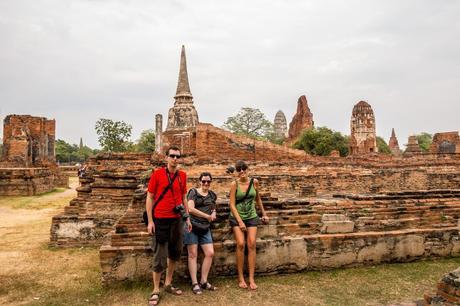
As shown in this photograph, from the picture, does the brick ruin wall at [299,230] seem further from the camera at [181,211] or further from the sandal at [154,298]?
the camera at [181,211]

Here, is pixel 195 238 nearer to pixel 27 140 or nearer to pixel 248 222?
pixel 248 222

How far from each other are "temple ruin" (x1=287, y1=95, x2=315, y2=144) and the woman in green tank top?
123 feet

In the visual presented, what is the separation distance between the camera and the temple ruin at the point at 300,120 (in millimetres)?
41466

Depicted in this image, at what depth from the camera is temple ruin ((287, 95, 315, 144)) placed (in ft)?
136

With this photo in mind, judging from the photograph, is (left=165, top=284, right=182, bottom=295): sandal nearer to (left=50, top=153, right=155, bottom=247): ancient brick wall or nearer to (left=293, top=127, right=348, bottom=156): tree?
(left=50, top=153, right=155, bottom=247): ancient brick wall

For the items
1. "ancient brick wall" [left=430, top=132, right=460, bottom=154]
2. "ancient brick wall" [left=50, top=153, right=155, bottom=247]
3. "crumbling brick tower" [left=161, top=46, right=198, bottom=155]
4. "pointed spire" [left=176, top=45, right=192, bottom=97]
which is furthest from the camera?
"pointed spire" [left=176, top=45, right=192, bottom=97]

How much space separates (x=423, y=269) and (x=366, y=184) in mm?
5919

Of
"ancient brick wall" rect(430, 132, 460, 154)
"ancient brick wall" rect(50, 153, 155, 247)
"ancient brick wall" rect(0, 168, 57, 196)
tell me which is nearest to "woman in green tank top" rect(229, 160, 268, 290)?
"ancient brick wall" rect(50, 153, 155, 247)

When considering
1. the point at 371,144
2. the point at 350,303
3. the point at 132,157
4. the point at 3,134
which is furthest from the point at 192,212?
the point at 371,144

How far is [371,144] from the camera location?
3130cm

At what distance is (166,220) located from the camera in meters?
3.77

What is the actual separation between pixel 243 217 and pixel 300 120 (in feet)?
129

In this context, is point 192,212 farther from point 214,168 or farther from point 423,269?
point 214,168

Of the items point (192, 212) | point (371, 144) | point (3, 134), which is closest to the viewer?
point (192, 212)
